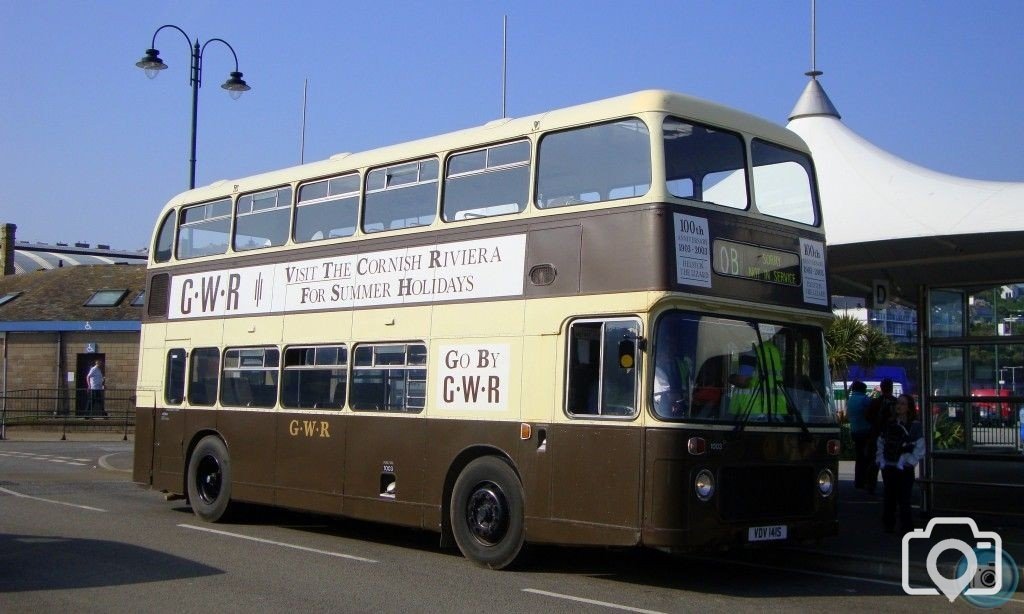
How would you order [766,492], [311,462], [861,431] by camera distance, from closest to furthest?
1. [766,492]
2. [311,462]
3. [861,431]

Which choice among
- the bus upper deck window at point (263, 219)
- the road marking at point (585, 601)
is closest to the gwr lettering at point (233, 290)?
the bus upper deck window at point (263, 219)

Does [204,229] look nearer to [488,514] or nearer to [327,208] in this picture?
[327,208]

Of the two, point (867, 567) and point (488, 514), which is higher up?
point (488, 514)

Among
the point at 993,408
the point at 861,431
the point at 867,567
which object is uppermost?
the point at 993,408

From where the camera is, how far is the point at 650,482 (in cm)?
988

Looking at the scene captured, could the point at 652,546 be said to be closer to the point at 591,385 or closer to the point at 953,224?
the point at 591,385

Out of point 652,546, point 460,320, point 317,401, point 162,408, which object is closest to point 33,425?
point 162,408

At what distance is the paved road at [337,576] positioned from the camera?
30.9 feet

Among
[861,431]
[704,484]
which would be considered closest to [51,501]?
[704,484]

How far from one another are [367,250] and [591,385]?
3830 millimetres

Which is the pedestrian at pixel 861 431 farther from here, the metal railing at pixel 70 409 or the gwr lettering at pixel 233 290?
the metal railing at pixel 70 409

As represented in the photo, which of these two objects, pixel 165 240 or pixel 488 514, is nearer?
pixel 488 514

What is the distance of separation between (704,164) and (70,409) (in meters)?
32.3

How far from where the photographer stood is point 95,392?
37531 mm
